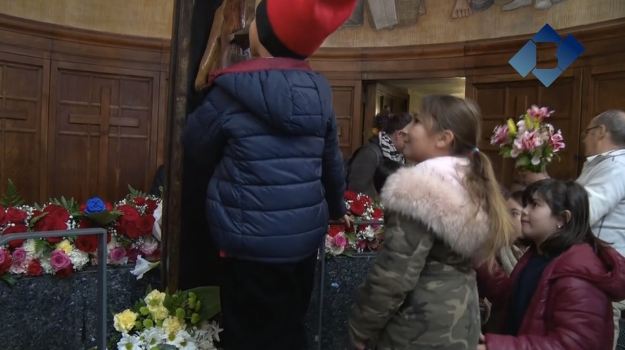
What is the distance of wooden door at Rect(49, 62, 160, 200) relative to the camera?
631 cm

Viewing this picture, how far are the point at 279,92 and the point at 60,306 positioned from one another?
1.46m

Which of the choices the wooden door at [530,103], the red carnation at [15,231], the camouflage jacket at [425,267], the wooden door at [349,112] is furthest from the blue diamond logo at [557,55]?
the red carnation at [15,231]

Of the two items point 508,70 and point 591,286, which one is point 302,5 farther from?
point 508,70

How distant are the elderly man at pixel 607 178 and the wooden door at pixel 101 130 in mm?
5159

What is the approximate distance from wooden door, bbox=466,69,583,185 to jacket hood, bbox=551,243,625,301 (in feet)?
13.6

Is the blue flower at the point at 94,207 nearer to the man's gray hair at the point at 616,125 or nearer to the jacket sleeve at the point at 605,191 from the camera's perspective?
the jacket sleeve at the point at 605,191

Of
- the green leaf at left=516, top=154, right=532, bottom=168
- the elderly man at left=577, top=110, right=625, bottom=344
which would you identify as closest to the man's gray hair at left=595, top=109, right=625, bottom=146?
the elderly man at left=577, top=110, right=625, bottom=344

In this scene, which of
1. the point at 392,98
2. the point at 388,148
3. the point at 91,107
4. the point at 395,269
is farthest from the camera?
the point at 392,98

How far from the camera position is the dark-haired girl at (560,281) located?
6.06ft

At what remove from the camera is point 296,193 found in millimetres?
1846

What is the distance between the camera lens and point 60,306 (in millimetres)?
2445

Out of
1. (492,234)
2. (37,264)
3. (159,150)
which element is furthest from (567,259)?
(159,150)

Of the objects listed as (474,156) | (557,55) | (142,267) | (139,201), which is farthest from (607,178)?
(557,55)

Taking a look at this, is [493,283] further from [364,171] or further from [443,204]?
[364,171]
